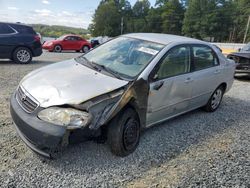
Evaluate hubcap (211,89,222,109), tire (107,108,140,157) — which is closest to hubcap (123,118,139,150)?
tire (107,108,140,157)

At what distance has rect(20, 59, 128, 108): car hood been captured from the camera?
2738 millimetres

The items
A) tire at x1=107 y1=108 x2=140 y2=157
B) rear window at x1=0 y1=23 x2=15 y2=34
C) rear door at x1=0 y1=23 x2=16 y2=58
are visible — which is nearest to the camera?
tire at x1=107 y1=108 x2=140 y2=157

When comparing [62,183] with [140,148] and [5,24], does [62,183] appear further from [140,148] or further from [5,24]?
[5,24]

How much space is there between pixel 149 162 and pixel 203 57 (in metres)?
2.47

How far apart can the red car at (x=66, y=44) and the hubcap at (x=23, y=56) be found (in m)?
8.18

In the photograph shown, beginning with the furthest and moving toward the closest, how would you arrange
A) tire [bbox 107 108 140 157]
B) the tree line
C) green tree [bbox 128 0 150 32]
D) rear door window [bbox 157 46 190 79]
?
green tree [bbox 128 0 150 32]
the tree line
rear door window [bbox 157 46 190 79]
tire [bbox 107 108 140 157]

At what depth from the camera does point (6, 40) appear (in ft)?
29.9

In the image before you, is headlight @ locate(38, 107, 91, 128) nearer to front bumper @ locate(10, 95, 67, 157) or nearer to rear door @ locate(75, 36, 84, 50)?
front bumper @ locate(10, 95, 67, 157)

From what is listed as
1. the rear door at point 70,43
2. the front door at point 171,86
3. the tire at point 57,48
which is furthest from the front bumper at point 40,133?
the rear door at point 70,43

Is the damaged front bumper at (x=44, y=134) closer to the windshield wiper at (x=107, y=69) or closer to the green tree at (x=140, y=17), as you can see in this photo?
the windshield wiper at (x=107, y=69)

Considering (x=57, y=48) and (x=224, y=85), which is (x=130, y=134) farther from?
(x=57, y=48)

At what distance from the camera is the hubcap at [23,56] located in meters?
9.59

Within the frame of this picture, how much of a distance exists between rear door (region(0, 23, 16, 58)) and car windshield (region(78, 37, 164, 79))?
20.4ft

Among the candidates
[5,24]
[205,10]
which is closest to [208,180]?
[5,24]
